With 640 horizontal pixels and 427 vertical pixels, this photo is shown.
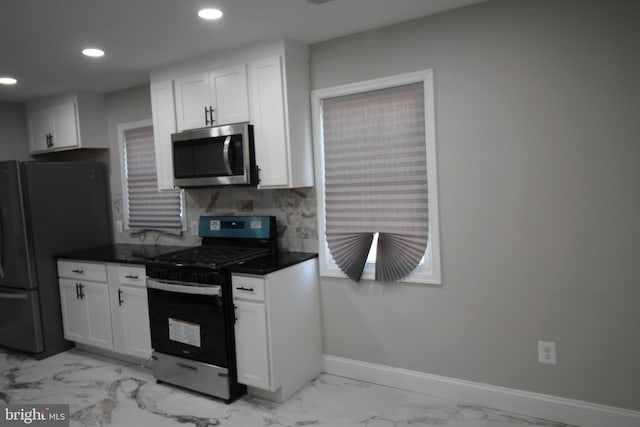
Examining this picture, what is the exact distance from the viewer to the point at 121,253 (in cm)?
372

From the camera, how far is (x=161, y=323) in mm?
3088

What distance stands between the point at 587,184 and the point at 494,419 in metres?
1.35

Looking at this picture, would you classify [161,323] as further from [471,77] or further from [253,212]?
[471,77]

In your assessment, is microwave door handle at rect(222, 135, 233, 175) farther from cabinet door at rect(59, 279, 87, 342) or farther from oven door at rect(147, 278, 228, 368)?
cabinet door at rect(59, 279, 87, 342)

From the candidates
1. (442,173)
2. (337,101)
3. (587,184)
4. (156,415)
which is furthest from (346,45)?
(156,415)

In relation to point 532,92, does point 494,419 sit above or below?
below

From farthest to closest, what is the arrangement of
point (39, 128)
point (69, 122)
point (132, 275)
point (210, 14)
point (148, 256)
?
point (39, 128)
point (69, 122)
point (148, 256)
point (132, 275)
point (210, 14)

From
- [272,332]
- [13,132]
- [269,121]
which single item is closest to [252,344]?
[272,332]

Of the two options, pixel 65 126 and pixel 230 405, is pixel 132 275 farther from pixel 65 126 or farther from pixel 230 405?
pixel 65 126

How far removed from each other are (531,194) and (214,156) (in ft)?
6.60

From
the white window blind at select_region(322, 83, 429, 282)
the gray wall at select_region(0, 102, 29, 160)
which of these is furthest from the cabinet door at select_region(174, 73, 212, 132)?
the gray wall at select_region(0, 102, 29, 160)

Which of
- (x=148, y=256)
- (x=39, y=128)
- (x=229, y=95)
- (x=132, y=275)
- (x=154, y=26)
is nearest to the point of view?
(x=154, y=26)

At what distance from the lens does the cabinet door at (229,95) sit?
302 cm

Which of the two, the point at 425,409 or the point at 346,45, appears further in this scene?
the point at 346,45
